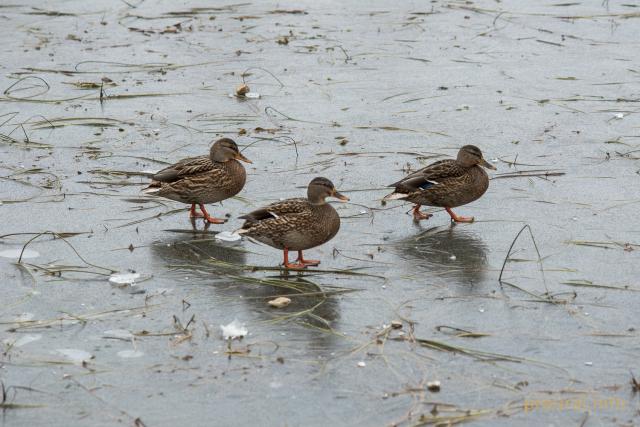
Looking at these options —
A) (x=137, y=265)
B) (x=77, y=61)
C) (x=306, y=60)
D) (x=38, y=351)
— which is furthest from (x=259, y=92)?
(x=38, y=351)

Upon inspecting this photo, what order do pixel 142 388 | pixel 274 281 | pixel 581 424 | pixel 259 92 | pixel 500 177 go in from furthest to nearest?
pixel 259 92, pixel 500 177, pixel 274 281, pixel 142 388, pixel 581 424

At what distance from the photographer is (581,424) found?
4914 millimetres

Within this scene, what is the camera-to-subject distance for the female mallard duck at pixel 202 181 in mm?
8031

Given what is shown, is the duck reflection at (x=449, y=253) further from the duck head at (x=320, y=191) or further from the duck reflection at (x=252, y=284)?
the duck reflection at (x=252, y=284)

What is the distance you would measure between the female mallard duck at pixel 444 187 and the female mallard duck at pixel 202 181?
1.19 metres

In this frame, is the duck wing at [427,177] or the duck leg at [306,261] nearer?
the duck leg at [306,261]

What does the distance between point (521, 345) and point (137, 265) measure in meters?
2.66

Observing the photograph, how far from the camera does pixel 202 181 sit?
802 cm

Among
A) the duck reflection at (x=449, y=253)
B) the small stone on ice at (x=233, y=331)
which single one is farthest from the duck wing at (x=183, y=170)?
the small stone on ice at (x=233, y=331)

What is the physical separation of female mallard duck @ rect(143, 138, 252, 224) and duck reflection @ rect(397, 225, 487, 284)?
1.47m

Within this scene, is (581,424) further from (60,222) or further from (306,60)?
(306,60)

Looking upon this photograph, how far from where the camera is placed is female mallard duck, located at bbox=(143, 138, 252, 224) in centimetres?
803

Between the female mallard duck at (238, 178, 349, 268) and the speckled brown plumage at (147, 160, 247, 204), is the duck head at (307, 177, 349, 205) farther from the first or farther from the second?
the speckled brown plumage at (147, 160, 247, 204)

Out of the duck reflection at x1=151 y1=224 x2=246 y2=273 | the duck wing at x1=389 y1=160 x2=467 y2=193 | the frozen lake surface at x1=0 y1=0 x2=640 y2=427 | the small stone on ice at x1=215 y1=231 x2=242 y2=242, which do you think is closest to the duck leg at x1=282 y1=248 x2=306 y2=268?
the frozen lake surface at x1=0 y1=0 x2=640 y2=427
